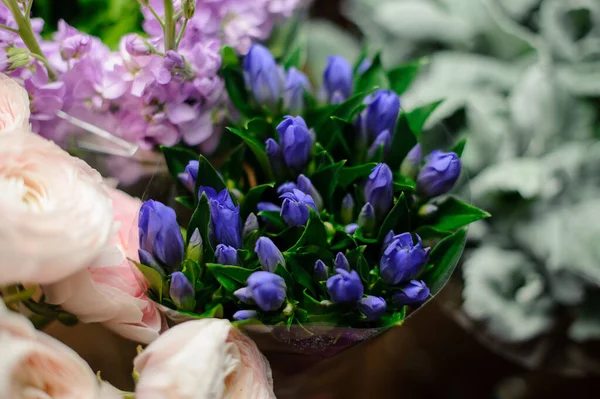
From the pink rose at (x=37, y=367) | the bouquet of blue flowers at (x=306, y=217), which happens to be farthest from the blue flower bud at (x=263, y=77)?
the pink rose at (x=37, y=367)

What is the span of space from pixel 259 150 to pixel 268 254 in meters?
0.09

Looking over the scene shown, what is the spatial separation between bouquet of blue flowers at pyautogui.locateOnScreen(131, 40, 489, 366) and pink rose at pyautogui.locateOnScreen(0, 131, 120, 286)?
5cm

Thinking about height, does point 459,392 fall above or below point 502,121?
below

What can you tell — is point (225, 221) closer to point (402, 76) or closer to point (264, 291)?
point (264, 291)

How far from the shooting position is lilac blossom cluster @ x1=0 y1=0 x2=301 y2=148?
1.43 ft

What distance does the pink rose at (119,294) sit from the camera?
0.38 meters

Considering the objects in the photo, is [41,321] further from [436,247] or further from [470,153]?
[470,153]

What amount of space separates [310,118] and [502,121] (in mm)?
250

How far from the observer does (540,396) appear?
0.80m

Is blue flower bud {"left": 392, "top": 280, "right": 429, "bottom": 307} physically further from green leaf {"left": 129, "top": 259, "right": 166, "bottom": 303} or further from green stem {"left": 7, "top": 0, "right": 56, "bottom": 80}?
green stem {"left": 7, "top": 0, "right": 56, "bottom": 80}

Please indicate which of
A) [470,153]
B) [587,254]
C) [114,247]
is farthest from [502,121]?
[114,247]

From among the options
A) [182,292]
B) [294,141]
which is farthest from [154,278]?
[294,141]

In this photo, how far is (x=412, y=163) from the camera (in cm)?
47

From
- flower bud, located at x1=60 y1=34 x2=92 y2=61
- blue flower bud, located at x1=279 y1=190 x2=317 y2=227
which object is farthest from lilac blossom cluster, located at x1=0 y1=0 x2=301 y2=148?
blue flower bud, located at x1=279 y1=190 x2=317 y2=227
